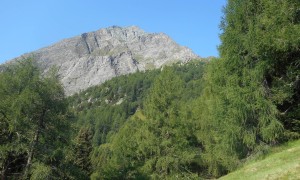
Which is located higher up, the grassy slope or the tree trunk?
the tree trunk

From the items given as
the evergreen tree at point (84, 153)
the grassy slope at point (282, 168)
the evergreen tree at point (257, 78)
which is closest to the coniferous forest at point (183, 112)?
the evergreen tree at point (257, 78)

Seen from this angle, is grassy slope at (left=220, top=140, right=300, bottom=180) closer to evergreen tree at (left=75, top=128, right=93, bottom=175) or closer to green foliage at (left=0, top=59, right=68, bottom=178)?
green foliage at (left=0, top=59, right=68, bottom=178)

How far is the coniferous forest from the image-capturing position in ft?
79.8

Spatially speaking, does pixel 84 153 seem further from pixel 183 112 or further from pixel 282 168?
pixel 282 168

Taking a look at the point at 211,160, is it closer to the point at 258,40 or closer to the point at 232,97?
the point at 232,97

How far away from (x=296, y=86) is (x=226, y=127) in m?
6.53

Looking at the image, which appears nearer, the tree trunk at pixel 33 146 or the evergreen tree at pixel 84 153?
the tree trunk at pixel 33 146

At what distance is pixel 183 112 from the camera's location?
35.6 m

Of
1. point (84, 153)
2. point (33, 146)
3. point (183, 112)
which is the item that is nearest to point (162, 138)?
point (183, 112)

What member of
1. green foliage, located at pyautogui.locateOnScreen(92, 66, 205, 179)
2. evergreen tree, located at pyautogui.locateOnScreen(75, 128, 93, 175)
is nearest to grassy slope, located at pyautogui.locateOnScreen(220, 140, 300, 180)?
green foliage, located at pyautogui.locateOnScreen(92, 66, 205, 179)

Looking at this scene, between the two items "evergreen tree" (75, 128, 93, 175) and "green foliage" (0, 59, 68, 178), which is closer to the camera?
"green foliage" (0, 59, 68, 178)

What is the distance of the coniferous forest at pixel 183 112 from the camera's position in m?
24.3

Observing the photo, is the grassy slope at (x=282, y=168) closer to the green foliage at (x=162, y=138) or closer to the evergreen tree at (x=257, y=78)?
the evergreen tree at (x=257, y=78)

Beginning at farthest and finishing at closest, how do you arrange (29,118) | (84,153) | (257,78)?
1. (84,153)
2. (29,118)
3. (257,78)
